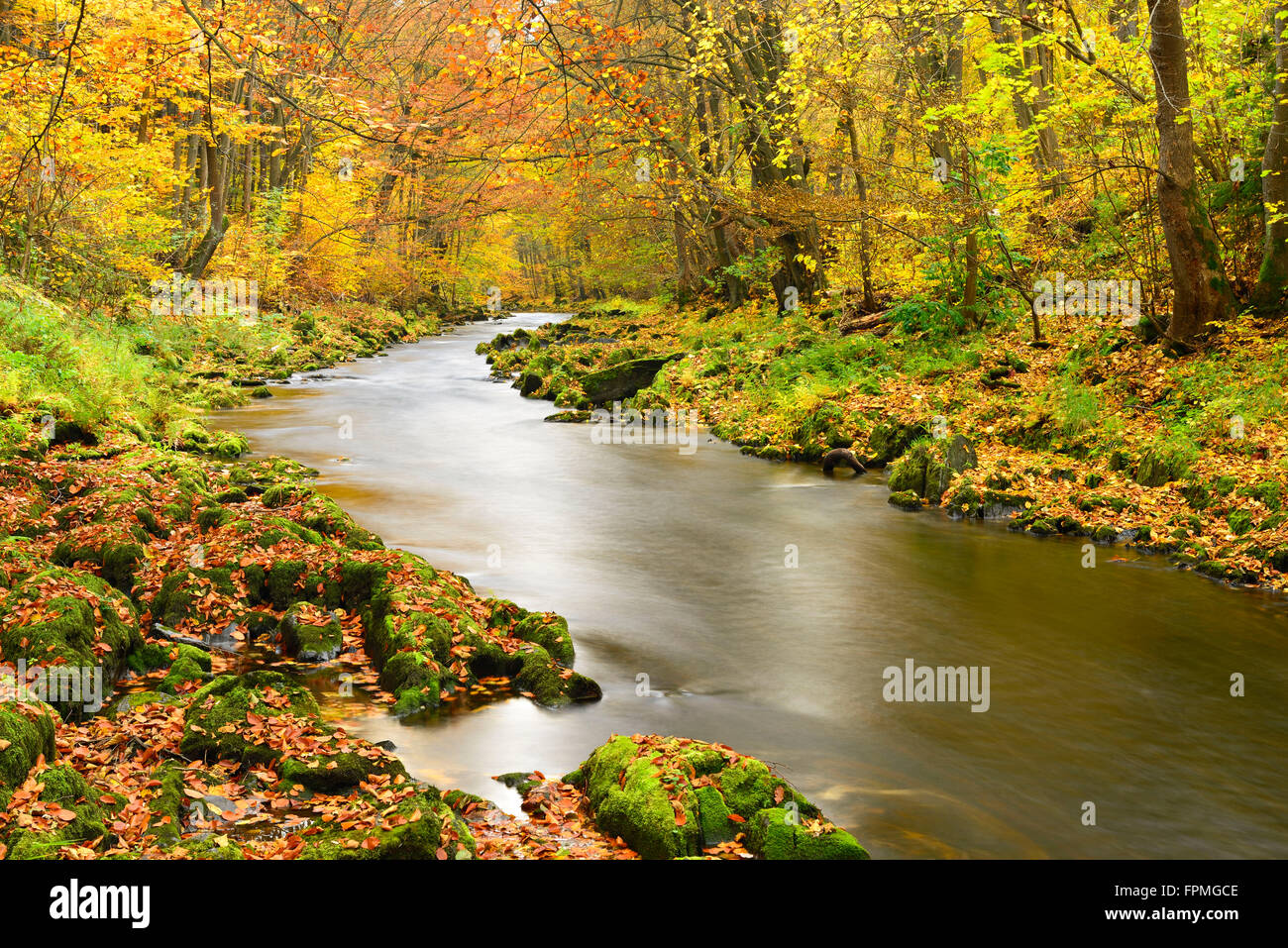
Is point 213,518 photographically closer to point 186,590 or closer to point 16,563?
point 186,590

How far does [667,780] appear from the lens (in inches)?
192

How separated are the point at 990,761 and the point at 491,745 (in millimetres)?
3222

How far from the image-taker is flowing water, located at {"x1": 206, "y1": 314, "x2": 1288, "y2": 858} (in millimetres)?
5617

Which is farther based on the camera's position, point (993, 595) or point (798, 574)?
point (798, 574)

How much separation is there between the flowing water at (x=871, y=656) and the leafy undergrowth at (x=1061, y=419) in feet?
2.07

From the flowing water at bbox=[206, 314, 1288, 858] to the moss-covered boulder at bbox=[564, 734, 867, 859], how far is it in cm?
67

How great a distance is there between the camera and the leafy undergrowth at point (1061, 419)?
1040 cm

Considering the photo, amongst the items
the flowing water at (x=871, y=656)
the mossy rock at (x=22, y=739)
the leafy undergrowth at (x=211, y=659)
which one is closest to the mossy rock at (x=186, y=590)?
the leafy undergrowth at (x=211, y=659)

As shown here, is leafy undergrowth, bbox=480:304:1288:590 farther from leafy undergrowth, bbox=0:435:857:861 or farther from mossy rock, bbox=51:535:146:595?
mossy rock, bbox=51:535:146:595

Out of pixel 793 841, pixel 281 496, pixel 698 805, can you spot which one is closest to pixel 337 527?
pixel 281 496

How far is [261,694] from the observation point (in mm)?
5914
